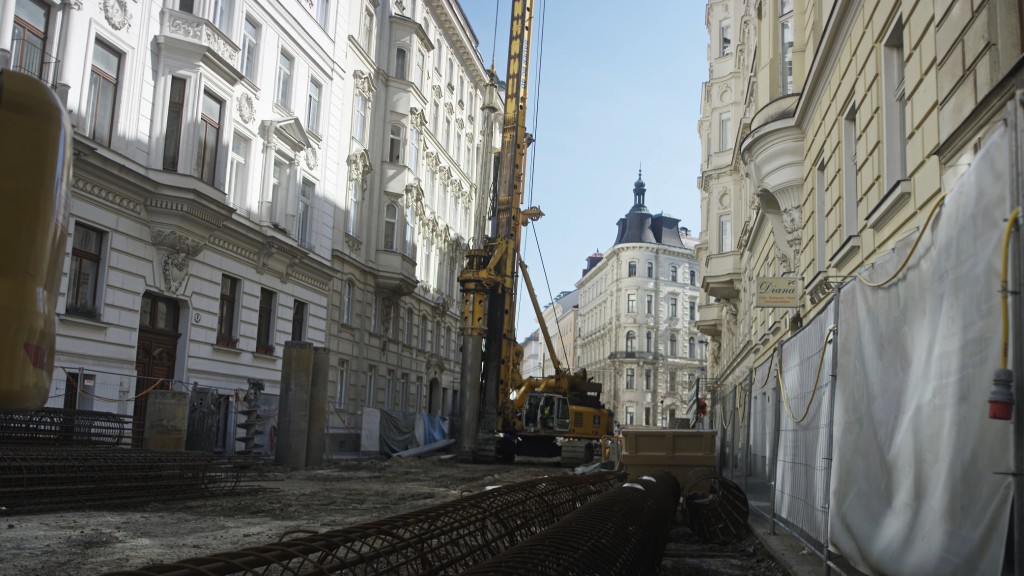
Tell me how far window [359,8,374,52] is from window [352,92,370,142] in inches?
75.7

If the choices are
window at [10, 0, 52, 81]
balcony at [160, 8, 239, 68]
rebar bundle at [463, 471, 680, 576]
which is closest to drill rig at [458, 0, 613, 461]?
balcony at [160, 8, 239, 68]

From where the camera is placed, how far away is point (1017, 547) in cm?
334

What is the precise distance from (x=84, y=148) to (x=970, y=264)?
15968mm

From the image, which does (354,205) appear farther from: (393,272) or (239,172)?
(239,172)

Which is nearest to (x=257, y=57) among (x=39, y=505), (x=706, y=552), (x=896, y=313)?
(x=39, y=505)

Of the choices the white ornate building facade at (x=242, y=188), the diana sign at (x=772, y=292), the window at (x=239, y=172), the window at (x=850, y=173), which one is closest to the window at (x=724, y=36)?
the white ornate building facade at (x=242, y=188)

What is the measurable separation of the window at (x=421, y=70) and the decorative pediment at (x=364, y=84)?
367 centimetres

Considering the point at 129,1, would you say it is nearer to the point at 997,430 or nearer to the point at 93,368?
the point at 93,368

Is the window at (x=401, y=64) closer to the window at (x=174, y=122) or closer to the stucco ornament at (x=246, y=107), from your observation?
the stucco ornament at (x=246, y=107)

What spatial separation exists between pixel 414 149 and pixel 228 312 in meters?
15.4

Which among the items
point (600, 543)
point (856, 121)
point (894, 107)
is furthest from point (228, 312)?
point (600, 543)

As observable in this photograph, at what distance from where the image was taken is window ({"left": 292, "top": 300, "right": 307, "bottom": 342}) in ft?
89.6

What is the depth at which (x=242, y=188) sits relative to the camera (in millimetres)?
23438

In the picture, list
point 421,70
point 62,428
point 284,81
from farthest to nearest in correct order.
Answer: point 421,70, point 284,81, point 62,428
